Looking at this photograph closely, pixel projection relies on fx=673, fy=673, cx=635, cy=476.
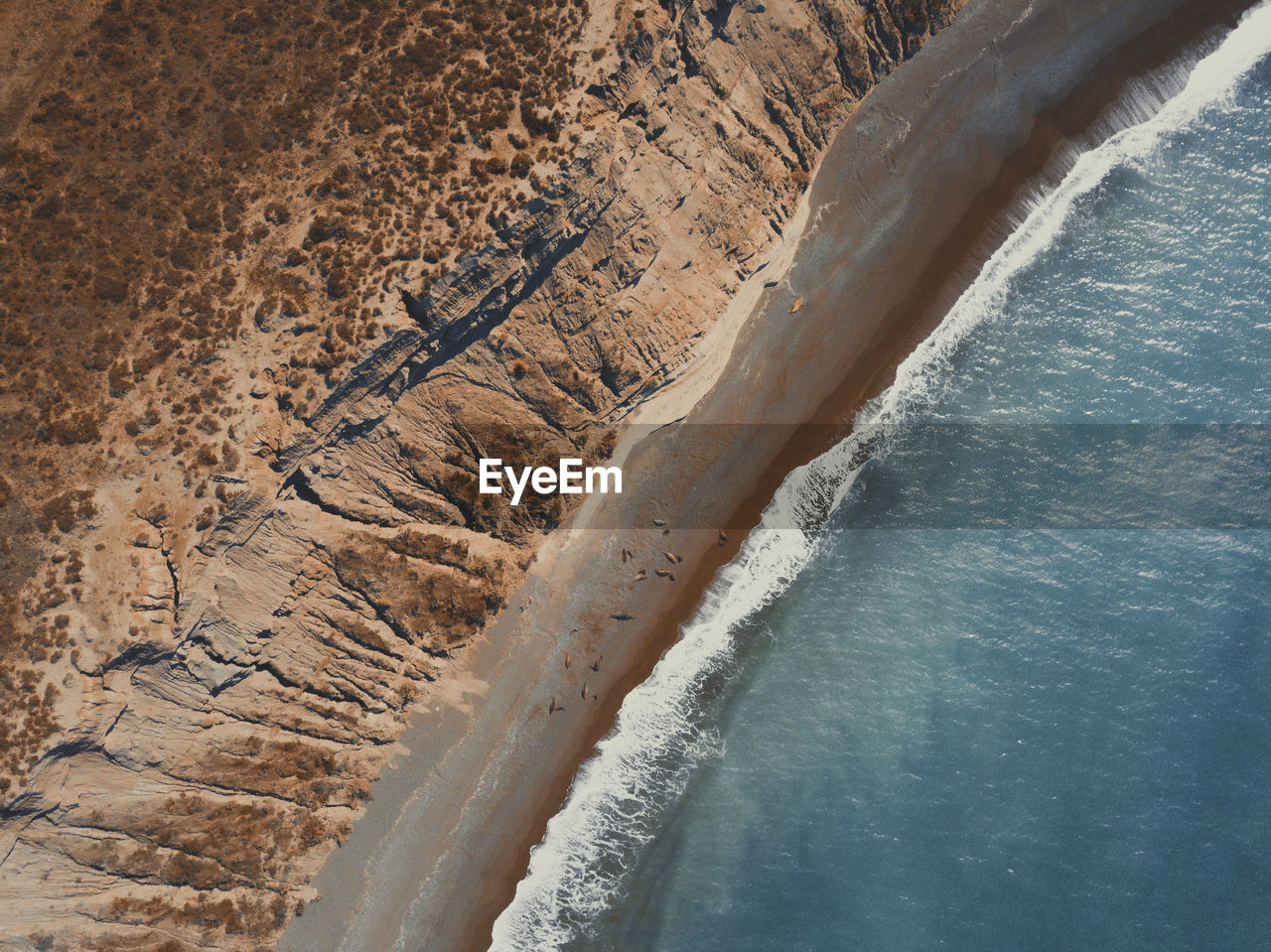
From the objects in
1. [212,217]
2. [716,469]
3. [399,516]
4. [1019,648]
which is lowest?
[1019,648]

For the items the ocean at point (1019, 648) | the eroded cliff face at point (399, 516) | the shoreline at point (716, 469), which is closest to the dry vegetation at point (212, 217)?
the eroded cliff face at point (399, 516)

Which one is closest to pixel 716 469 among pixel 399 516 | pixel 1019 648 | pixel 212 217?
pixel 399 516

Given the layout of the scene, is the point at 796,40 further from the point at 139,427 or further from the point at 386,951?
the point at 386,951

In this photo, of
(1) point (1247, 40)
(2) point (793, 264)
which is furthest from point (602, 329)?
(1) point (1247, 40)

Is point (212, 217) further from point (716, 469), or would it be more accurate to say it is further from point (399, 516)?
point (716, 469)

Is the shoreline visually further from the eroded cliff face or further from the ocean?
the eroded cliff face

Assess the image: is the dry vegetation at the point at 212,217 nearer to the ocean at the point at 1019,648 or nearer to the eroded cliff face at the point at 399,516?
the eroded cliff face at the point at 399,516
